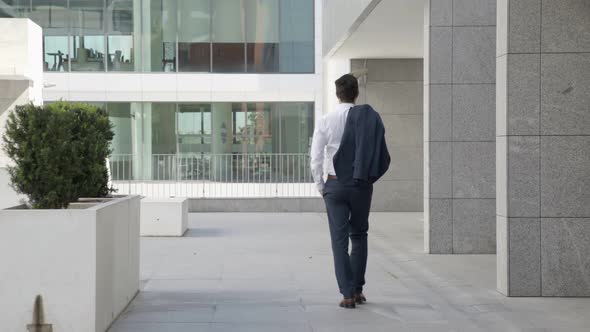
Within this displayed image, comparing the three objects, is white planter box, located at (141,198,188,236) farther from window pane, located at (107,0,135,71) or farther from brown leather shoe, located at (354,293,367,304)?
window pane, located at (107,0,135,71)

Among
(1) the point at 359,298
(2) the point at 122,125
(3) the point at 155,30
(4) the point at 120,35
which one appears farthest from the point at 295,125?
(1) the point at 359,298

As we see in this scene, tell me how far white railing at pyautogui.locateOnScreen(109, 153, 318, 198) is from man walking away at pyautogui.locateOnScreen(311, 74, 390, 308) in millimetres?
13741

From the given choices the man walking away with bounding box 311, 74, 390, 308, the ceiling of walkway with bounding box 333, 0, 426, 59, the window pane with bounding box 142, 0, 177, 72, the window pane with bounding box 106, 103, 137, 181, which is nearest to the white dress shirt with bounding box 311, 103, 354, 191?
the man walking away with bounding box 311, 74, 390, 308

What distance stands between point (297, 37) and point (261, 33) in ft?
4.14

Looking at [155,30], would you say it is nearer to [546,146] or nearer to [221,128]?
[221,128]

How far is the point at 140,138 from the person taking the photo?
→ 3095cm

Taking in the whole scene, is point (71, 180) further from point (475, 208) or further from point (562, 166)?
point (475, 208)

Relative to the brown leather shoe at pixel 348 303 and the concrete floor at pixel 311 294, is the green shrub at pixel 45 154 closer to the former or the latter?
the concrete floor at pixel 311 294

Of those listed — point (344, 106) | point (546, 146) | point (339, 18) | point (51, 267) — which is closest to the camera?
point (51, 267)

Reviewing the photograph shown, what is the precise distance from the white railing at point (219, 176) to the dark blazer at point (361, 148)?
13.8m

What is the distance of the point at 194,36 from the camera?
3089cm

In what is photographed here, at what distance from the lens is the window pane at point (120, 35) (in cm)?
3080

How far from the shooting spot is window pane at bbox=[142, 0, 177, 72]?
101ft

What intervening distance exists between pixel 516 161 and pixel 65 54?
82.1 feet
